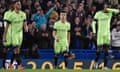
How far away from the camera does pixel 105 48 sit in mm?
15281

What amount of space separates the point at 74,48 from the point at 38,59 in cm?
196

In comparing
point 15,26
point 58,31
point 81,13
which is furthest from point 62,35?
point 15,26

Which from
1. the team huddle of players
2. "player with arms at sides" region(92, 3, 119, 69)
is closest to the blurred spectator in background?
the team huddle of players

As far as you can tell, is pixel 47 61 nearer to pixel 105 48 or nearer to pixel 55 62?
pixel 55 62

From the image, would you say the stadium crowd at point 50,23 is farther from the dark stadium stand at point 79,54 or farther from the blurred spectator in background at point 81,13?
the dark stadium stand at point 79,54

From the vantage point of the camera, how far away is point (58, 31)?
51.4 feet

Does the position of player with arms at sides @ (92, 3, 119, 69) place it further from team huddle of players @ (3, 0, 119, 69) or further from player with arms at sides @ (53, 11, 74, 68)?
player with arms at sides @ (53, 11, 74, 68)

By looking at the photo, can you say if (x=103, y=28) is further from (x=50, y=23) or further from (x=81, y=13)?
(x=50, y=23)

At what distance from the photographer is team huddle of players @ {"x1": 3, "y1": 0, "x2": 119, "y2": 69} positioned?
46.4 feet

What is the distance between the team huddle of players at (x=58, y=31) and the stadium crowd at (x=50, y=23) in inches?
32.6

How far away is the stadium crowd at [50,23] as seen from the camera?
16.3m

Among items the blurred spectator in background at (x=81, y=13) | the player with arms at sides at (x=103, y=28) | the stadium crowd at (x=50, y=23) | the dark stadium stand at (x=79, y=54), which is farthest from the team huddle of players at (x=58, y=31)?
the blurred spectator in background at (x=81, y=13)

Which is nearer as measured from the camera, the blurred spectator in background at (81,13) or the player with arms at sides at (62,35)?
the player with arms at sides at (62,35)

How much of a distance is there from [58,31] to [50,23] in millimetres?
1306
